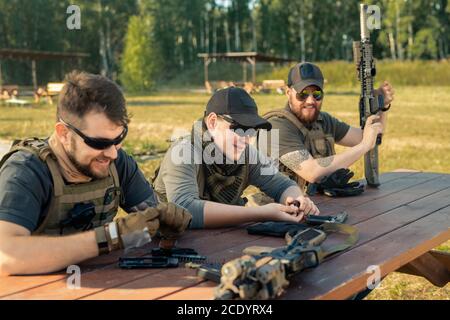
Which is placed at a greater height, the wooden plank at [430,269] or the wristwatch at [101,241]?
the wristwatch at [101,241]

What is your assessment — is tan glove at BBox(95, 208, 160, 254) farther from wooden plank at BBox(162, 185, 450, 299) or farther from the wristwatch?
wooden plank at BBox(162, 185, 450, 299)

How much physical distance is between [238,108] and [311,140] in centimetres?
170

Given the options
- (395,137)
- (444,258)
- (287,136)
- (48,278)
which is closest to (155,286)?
(48,278)

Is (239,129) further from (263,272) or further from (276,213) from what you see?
(263,272)

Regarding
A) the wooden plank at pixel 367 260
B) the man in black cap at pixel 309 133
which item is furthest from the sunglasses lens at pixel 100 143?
the man in black cap at pixel 309 133

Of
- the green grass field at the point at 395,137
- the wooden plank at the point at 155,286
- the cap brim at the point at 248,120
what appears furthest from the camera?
the green grass field at the point at 395,137

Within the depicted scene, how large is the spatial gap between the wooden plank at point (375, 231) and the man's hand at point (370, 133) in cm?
60

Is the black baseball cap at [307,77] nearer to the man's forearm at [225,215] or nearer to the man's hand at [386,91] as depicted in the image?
the man's hand at [386,91]

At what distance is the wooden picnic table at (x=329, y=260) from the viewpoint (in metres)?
2.04

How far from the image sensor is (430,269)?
3.93 metres

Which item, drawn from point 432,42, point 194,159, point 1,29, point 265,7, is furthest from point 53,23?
A: point 194,159

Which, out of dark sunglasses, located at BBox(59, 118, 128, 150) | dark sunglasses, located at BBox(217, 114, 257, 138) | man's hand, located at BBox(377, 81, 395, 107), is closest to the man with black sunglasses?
dark sunglasses, located at BBox(59, 118, 128, 150)
